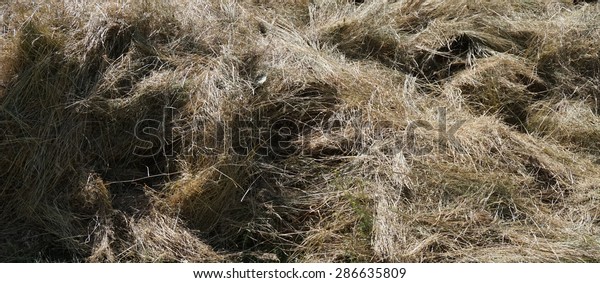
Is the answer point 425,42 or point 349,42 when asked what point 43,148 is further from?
point 425,42

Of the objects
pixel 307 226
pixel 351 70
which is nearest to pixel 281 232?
pixel 307 226

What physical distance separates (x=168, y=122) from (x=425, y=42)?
1.66m

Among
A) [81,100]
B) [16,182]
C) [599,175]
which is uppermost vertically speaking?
[81,100]

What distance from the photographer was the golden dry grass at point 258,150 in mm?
2949

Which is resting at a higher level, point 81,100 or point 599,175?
point 81,100

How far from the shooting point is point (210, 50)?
137 inches

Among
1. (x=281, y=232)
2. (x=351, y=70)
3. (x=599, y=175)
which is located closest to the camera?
(x=281, y=232)

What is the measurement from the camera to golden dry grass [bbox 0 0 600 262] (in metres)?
2.95

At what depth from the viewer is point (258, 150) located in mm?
3227
